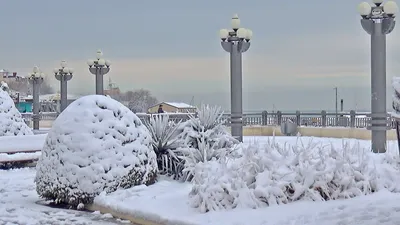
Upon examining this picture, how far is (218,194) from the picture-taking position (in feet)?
24.6

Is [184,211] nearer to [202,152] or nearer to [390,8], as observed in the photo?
[202,152]

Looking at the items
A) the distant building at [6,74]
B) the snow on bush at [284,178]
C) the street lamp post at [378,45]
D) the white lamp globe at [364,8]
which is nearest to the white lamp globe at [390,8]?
the street lamp post at [378,45]

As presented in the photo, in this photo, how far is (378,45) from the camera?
14953 millimetres

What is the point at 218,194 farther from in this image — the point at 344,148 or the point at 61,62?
the point at 61,62

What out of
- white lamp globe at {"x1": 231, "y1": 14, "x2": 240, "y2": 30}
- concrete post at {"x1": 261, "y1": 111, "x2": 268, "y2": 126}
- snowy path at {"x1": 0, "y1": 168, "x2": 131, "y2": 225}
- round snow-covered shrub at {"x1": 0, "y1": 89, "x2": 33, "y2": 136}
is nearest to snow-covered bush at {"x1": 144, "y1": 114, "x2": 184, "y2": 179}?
snowy path at {"x1": 0, "y1": 168, "x2": 131, "y2": 225}

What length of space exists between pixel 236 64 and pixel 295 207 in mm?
11148

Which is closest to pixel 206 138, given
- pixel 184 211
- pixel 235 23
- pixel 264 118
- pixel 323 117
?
pixel 184 211

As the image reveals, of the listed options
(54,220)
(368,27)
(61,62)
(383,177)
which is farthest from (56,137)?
(61,62)

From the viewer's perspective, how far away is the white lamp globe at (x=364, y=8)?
48.7 feet

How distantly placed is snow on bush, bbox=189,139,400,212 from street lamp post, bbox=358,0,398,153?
686 centimetres

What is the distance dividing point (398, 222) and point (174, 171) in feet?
16.3

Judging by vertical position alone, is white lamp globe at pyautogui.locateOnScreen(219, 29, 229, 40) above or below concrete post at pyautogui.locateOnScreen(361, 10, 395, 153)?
above

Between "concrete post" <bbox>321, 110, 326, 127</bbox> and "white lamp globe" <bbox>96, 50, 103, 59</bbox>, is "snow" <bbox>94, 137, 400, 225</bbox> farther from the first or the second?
"white lamp globe" <bbox>96, 50, 103, 59</bbox>

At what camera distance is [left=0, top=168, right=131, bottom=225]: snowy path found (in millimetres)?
8227
